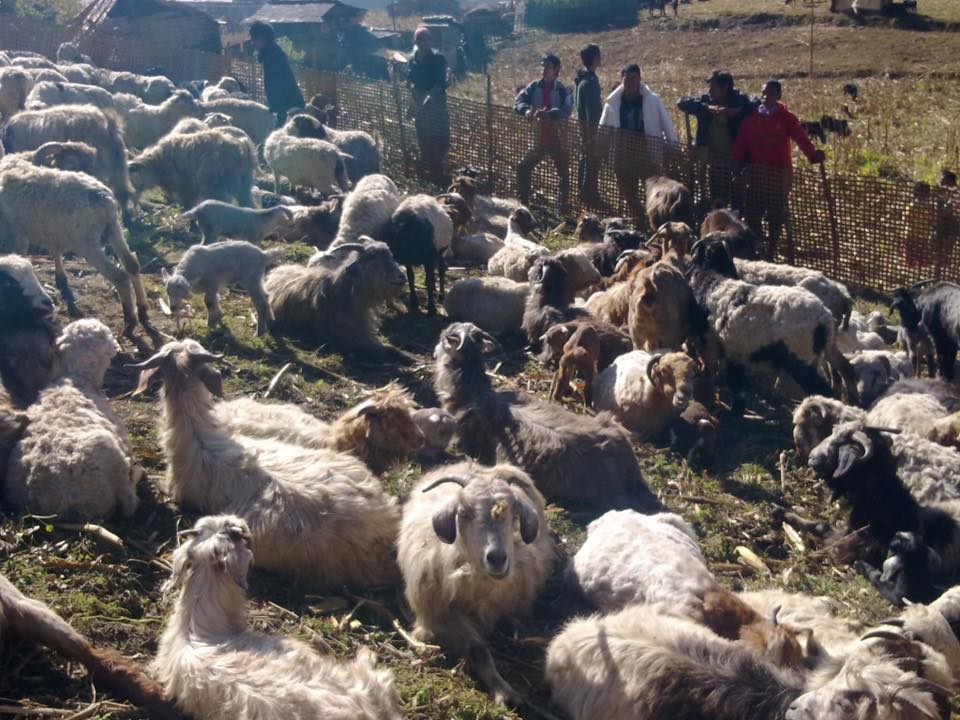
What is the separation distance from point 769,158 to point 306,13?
3335 cm

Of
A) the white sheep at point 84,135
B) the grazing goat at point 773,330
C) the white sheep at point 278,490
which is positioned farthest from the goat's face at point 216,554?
the white sheep at point 84,135

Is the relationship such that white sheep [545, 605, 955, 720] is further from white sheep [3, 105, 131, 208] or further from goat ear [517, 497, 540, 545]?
white sheep [3, 105, 131, 208]

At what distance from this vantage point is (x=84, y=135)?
12008 millimetres

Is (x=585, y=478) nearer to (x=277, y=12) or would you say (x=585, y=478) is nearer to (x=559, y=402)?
(x=559, y=402)

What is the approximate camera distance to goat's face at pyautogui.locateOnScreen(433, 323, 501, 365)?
7840mm

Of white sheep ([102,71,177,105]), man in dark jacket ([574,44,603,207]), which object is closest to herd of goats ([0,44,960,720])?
man in dark jacket ([574,44,603,207])

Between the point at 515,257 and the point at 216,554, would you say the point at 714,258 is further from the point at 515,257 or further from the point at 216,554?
the point at 216,554

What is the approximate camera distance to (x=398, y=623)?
5594 millimetres

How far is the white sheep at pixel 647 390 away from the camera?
7648mm

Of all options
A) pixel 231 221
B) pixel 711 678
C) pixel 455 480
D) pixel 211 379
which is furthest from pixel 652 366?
pixel 231 221

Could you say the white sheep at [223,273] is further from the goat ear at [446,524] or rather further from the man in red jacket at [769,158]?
the man in red jacket at [769,158]

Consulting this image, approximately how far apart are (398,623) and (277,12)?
4099cm

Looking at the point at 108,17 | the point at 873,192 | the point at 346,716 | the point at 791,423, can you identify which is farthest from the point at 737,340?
the point at 108,17

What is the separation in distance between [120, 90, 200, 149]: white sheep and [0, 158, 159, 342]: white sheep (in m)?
6.71
